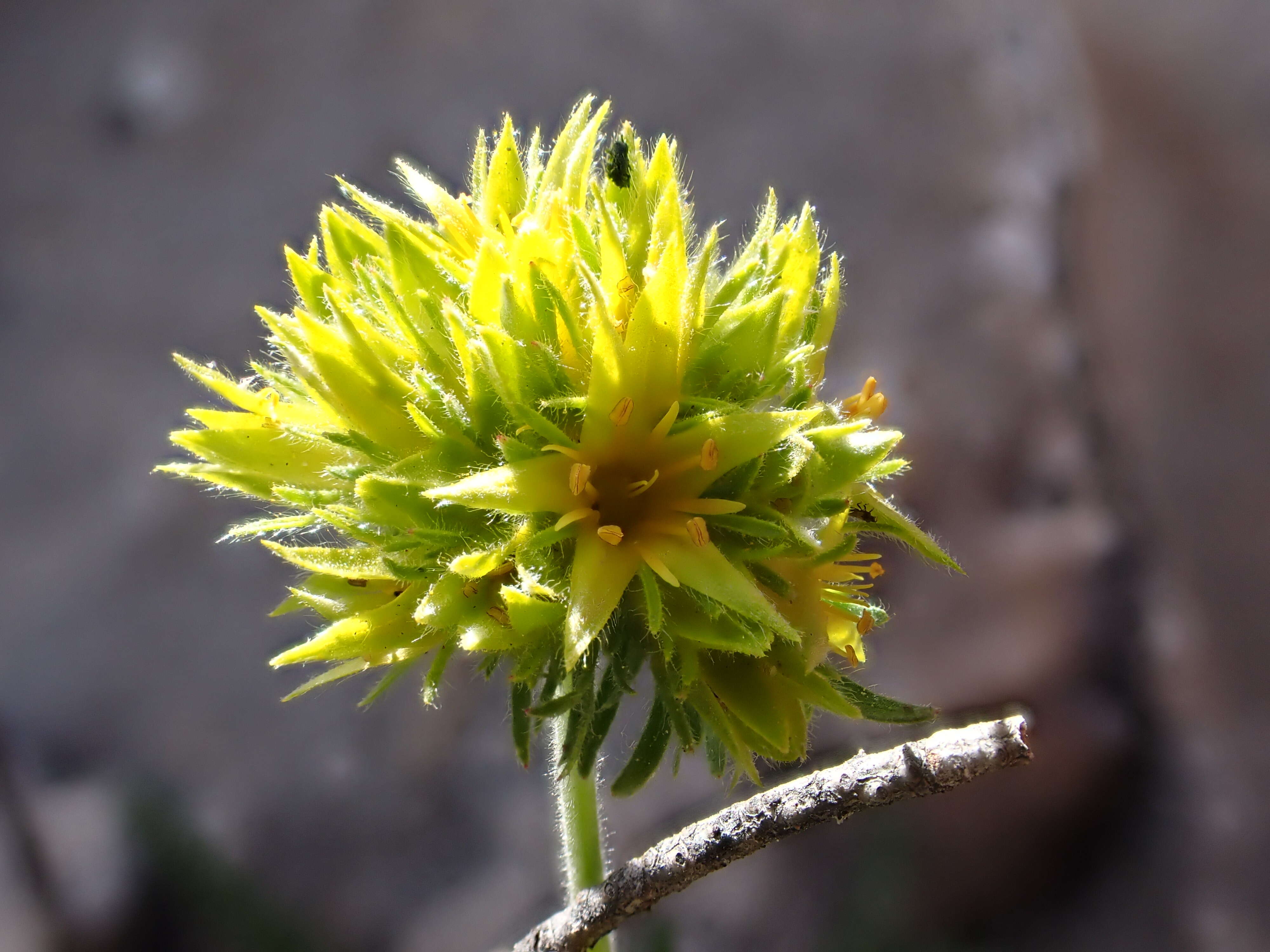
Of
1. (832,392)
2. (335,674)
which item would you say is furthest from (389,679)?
(832,392)

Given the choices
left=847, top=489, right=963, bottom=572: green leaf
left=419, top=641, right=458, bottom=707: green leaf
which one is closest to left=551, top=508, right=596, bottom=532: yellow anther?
left=419, top=641, right=458, bottom=707: green leaf

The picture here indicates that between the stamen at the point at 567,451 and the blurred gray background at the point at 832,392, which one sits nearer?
the stamen at the point at 567,451

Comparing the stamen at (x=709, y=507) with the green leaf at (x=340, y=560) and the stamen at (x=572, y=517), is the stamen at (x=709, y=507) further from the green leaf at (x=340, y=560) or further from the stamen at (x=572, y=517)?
the green leaf at (x=340, y=560)

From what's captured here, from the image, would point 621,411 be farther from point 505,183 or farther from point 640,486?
point 505,183

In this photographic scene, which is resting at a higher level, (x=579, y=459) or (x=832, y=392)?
(x=832, y=392)

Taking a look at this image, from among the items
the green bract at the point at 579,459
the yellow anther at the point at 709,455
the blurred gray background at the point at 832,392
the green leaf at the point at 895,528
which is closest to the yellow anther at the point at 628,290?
the green bract at the point at 579,459

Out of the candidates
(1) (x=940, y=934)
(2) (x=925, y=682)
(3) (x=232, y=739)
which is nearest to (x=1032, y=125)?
(2) (x=925, y=682)

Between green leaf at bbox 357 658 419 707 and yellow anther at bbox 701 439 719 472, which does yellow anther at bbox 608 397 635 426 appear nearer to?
yellow anther at bbox 701 439 719 472

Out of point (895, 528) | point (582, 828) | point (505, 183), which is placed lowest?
point (582, 828)
